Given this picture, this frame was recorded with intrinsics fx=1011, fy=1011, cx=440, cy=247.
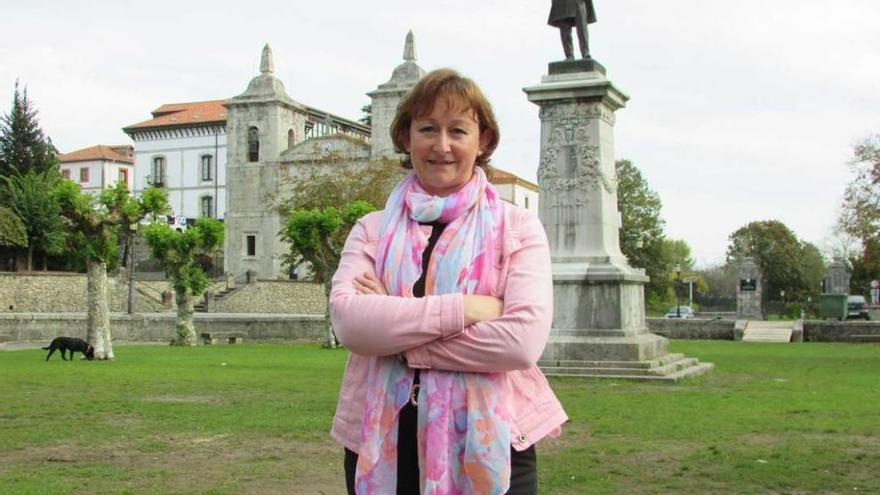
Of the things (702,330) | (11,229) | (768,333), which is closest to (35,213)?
(11,229)

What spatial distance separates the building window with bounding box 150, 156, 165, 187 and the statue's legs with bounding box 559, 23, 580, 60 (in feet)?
225

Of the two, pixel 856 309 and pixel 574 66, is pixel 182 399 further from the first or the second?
pixel 856 309

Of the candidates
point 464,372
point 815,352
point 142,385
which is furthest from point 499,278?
point 815,352

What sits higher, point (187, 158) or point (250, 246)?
point (187, 158)

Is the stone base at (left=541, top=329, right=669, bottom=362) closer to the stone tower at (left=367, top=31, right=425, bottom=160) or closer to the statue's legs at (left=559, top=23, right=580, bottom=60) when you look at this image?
the statue's legs at (left=559, top=23, right=580, bottom=60)

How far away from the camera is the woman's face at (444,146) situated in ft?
10.1

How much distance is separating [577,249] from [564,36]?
3584 mm

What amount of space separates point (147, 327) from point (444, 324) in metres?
33.7

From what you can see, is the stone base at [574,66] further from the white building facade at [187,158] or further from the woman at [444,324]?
the white building facade at [187,158]

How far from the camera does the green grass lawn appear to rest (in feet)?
24.6

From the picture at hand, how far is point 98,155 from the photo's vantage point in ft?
295

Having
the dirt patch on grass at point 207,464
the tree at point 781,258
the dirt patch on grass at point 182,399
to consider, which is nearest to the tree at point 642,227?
the tree at point 781,258

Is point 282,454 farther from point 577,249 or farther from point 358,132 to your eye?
point 358,132

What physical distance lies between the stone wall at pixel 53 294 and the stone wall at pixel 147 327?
43.6 feet
